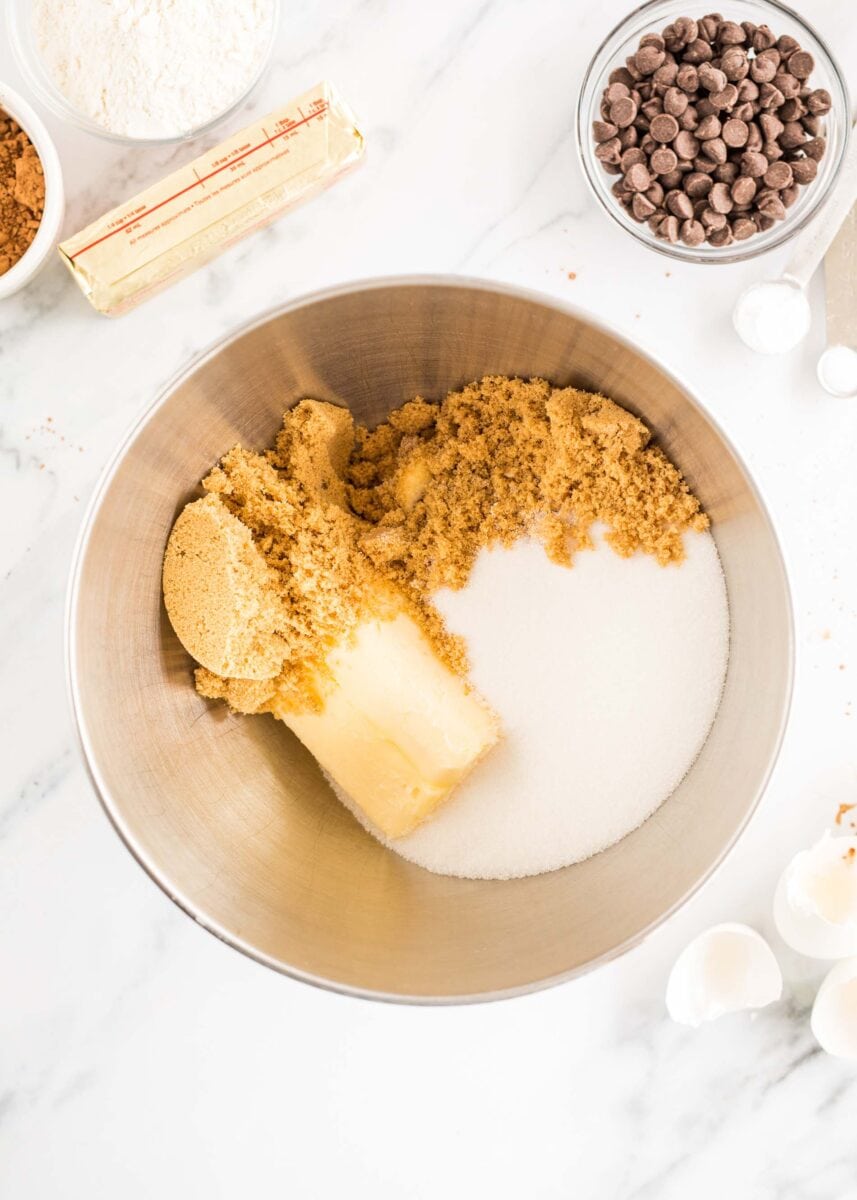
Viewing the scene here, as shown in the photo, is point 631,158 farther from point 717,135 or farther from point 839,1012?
point 839,1012

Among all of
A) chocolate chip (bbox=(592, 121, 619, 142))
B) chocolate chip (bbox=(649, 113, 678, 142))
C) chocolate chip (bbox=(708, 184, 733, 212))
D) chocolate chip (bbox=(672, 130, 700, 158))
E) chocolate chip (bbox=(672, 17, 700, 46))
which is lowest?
chocolate chip (bbox=(708, 184, 733, 212))

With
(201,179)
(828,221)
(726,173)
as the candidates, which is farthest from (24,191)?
(828,221)

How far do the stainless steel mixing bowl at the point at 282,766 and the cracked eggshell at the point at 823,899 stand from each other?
21 cm

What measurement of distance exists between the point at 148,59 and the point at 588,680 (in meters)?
0.79

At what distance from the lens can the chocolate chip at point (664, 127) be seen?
96 cm

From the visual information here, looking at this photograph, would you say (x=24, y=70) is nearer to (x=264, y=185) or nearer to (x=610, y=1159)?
(x=264, y=185)

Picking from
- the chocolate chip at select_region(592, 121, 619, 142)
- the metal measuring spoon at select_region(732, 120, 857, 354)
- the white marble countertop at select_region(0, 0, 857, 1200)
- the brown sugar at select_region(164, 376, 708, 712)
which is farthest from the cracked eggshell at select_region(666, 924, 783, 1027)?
the chocolate chip at select_region(592, 121, 619, 142)

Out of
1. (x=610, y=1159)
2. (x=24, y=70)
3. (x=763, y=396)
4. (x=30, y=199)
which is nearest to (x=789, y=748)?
(x=763, y=396)

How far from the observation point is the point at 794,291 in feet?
3.36

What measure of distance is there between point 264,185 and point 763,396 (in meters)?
0.59

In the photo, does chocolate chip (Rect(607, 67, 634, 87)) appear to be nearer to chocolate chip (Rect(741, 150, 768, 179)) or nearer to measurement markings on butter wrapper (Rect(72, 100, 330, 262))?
chocolate chip (Rect(741, 150, 768, 179))

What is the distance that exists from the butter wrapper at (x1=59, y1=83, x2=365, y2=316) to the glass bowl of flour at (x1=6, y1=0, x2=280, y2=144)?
53 mm

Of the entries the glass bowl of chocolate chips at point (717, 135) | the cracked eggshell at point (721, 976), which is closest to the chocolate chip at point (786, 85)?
the glass bowl of chocolate chips at point (717, 135)

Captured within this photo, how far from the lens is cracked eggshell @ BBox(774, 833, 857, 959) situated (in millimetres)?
1018
